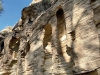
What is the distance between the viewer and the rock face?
5.07m

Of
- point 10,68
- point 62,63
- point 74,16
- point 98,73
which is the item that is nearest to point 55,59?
point 62,63

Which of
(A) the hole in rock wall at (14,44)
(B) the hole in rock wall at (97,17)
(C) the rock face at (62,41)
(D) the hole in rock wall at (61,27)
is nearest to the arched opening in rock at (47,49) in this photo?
(C) the rock face at (62,41)

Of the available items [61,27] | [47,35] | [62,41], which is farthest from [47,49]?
[61,27]

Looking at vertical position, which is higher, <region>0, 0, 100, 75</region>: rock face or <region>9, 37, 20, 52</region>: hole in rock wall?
<region>9, 37, 20, 52</region>: hole in rock wall

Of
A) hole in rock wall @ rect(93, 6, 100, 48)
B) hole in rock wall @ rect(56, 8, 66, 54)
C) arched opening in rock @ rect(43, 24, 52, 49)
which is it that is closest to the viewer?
hole in rock wall @ rect(93, 6, 100, 48)

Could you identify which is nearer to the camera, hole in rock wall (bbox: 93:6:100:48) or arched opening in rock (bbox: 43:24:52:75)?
hole in rock wall (bbox: 93:6:100:48)

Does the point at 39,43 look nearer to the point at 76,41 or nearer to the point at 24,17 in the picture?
the point at 76,41

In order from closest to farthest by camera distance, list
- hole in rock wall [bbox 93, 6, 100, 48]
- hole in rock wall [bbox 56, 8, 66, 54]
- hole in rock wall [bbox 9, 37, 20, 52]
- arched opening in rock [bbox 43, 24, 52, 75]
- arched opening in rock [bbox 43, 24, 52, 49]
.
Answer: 1. hole in rock wall [bbox 93, 6, 100, 48]
2. hole in rock wall [bbox 56, 8, 66, 54]
3. arched opening in rock [bbox 43, 24, 52, 75]
4. arched opening in rock [bbox 43, 24, 52, 49]
5. hole in rock wall [bbox 9, 37, 20, 52]

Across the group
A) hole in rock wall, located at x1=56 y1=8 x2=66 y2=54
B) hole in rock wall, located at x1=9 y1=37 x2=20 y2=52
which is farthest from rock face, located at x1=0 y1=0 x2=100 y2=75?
hole in rock wall, located at x1=9 y1=37 x2=20 y2=52

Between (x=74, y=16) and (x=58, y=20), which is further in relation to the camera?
(x=58, y=20)

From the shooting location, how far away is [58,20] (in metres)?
7.43

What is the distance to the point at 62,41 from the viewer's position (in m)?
6.84

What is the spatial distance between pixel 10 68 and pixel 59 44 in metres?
5.34

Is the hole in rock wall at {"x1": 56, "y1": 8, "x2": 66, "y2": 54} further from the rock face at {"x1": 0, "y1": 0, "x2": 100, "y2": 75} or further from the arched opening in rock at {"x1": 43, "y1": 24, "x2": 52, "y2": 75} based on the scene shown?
the arched opening in rock at {"x1": 43, "y1": 24, "x2": 52, "y2": 75}
